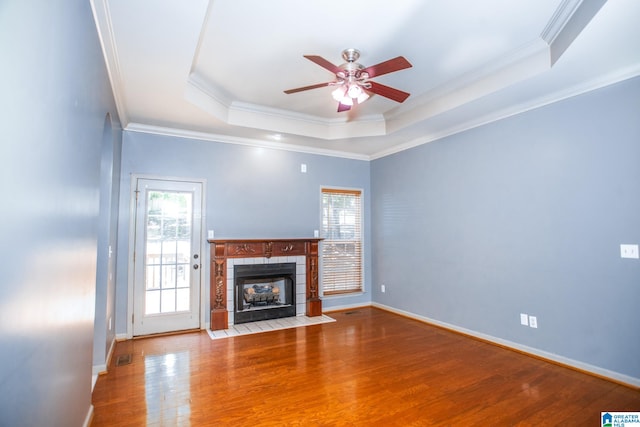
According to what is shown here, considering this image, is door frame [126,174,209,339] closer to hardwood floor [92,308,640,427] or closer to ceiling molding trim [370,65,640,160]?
hardwood floor [92,308,640,427]

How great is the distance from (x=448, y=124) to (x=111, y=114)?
13.1 feet

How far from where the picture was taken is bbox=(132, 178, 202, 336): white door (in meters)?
4.44

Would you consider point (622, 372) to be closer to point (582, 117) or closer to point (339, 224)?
point (582, 117)

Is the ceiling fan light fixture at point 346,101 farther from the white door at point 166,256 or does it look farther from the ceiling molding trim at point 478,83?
the white door at point 166,256

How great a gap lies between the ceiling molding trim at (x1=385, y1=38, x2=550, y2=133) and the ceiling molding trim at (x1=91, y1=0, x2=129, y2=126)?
10.9 feet

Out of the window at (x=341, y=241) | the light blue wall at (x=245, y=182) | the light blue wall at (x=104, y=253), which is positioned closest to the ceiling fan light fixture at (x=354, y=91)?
the light blue wall at (x=104, y=253)

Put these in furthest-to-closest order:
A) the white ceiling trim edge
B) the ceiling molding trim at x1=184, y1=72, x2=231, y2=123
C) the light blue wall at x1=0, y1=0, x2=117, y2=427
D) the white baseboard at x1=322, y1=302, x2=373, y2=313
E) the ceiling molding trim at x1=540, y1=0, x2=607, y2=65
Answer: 1. the white baseboard at x1=322, y1=302, x2=373, y2=313
2. the white ceiling trim edge
3. the ceiling molding trim at x1=184, y1=72, x2=231, y2=123
4. the ceiling molding trim at x1=540, y1=0, x2=607, y2=65
5. the light blue wall at x1=0, y1=0, x2=117, y2=427

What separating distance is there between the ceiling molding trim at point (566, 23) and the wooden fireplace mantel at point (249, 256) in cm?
384

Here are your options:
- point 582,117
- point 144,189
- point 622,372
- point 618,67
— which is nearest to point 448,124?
point 582,117

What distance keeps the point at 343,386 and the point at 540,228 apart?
2693mm

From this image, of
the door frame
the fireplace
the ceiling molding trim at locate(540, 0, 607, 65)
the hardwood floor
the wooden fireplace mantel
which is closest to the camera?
the ceiling molding trim at locate(540, 0, 607, 65)

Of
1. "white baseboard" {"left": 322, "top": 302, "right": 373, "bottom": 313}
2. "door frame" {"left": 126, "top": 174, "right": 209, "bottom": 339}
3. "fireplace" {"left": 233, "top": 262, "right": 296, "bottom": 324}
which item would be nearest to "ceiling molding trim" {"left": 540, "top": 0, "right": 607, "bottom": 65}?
"fireplace" {"left": 233, "top": 262, "right": 296, "bottom": 324}

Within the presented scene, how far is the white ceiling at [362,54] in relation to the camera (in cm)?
251

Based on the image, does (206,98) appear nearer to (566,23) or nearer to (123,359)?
(123,359)
